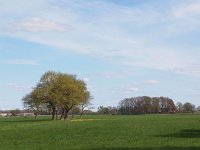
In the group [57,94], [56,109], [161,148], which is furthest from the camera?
[56,109]

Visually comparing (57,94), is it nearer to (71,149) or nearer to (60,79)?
(60,79)

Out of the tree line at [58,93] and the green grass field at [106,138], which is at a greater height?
the tree line at [58,93]

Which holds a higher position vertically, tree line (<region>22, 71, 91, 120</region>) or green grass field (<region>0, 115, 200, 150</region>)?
tree line (<region>22, 71, 91, 120</region>)

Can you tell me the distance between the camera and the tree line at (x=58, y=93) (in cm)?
10862

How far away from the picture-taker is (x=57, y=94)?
10756 centimetres

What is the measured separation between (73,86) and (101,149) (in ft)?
281

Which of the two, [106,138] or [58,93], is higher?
[58,93]

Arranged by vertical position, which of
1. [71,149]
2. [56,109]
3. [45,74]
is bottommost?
[71,149]

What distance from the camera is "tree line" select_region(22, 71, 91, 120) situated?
4277 inches

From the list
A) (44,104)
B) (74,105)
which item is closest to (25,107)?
(44,104)

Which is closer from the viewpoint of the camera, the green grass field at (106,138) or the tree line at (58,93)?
the green grass field at (106,138)

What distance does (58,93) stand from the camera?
108062 mm

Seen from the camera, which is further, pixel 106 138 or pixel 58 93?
pixel 58 93

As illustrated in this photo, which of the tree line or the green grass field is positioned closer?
the green grass field
